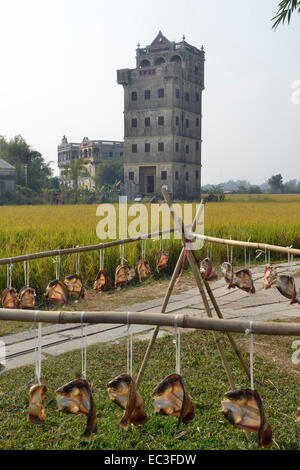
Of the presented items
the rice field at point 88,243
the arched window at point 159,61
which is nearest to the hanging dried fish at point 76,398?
the rice field at point 88,243

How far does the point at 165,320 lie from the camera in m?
1.89

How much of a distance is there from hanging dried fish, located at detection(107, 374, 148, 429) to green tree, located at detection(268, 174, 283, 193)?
97.5 meters

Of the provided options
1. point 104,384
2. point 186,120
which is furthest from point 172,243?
A: point 186,120

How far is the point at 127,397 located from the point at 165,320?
362 mm

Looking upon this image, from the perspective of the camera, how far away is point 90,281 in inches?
309

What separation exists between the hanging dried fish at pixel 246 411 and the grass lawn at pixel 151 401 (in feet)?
3.68

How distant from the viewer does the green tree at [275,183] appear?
95438mm

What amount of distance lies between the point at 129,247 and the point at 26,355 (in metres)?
4.73

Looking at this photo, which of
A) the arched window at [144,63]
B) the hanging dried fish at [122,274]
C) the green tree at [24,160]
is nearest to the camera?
the hanging dried fish at [122,274]

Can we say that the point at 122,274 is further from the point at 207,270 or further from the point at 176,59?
the point at 176,59

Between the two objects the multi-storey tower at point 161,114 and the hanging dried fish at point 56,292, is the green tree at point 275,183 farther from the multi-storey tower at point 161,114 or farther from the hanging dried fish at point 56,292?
the hanging dried fish at point 56,292

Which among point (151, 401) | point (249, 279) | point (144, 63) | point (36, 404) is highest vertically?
point (144, 63)

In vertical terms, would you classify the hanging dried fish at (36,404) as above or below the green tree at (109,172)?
below

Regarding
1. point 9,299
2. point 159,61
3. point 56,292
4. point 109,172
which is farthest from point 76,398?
point 109,172
